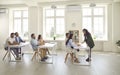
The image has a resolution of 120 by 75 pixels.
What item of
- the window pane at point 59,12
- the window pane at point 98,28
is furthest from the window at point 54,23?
the window pane at point 98,28

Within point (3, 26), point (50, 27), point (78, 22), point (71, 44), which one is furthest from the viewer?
point (3, 26)

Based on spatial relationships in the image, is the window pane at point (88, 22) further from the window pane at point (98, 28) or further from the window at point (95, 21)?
the window pane at point (98, 28)

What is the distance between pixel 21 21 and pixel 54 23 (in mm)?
2550

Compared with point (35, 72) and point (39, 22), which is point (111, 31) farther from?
point (35, 72)

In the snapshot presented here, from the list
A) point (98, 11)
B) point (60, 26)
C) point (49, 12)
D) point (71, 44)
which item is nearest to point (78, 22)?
point (60, 26)

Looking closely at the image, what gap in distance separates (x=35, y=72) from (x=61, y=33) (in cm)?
602

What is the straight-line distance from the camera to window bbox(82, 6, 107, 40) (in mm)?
10087

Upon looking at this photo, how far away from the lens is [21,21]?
11.4m

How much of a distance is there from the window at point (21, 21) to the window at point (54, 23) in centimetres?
159

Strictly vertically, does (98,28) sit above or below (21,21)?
below

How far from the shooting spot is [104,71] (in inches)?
192

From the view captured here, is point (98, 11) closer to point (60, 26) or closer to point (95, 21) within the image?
point (95, 21)

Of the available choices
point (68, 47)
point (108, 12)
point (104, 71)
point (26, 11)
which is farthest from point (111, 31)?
point (26, 11)

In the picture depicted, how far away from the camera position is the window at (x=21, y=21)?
37.1ft
